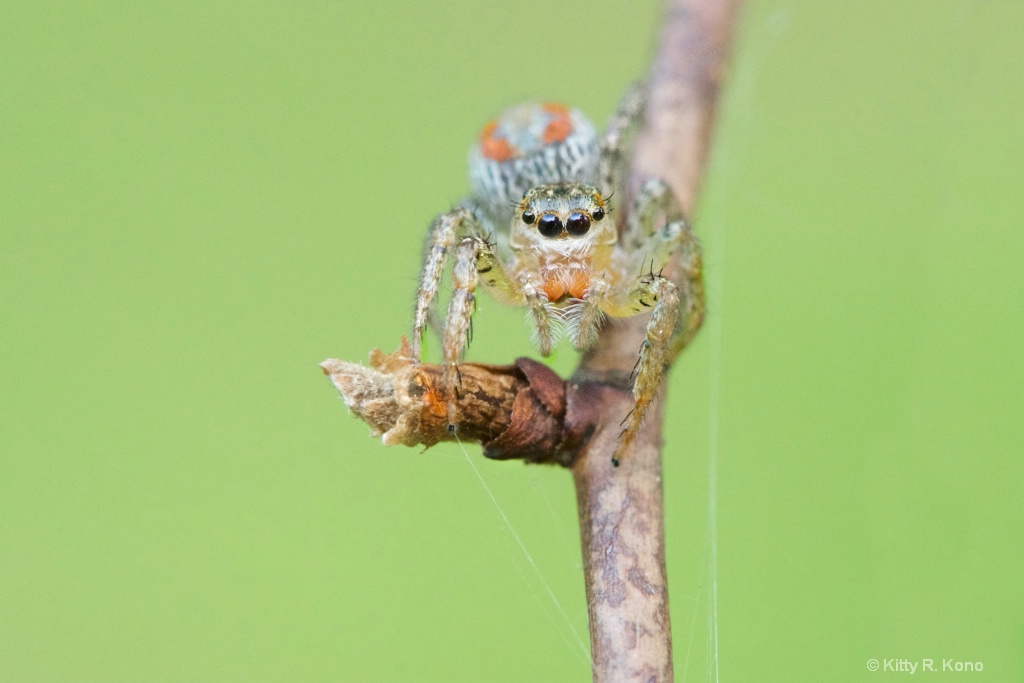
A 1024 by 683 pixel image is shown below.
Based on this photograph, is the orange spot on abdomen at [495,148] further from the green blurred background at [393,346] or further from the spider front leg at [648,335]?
the spider front leg at [648,335]

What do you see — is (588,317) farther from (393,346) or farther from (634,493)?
(393,346)

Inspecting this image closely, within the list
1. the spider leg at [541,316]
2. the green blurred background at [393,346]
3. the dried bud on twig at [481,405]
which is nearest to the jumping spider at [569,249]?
the spider leg at [541,316]

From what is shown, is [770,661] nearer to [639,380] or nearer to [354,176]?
[639,380]

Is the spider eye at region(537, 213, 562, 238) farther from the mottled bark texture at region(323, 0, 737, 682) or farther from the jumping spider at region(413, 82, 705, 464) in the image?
the mottled bark texture at region(323, 0, 737, 682)

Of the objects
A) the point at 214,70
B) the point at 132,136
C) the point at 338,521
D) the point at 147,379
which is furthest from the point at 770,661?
the point at 214,70

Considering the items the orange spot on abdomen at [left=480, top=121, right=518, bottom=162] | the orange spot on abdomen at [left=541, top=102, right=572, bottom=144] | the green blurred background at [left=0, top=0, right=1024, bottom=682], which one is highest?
the orange spot on abdomen at [left=541, top=102, right=572, bottom=144]

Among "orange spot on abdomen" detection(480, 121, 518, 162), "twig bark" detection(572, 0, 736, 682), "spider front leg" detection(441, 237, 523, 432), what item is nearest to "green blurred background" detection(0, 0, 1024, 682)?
"spider front leg" detection(441, 237, 523, 432)

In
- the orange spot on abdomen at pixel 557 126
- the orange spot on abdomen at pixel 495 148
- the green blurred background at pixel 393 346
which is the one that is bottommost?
the green blurred background at pixel 393 346
